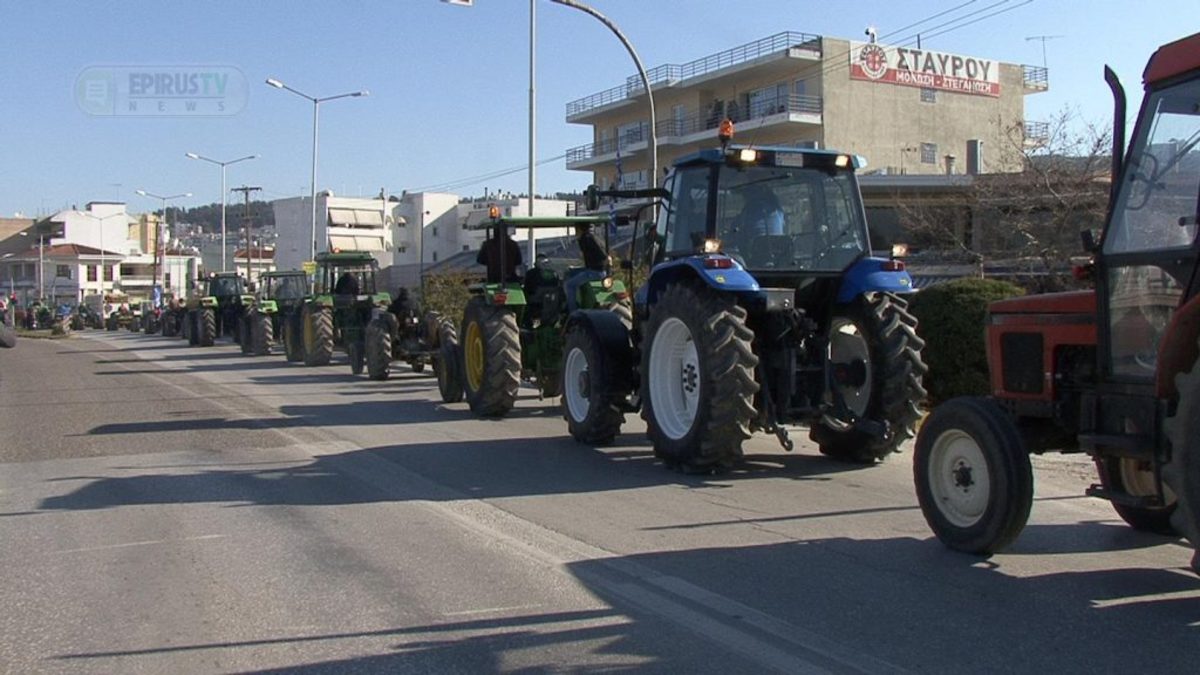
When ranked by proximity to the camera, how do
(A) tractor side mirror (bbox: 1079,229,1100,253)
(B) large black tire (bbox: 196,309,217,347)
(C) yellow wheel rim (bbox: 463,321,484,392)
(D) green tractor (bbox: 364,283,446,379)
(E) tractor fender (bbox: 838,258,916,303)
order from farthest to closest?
(B) large black tire (bbox: 196,309,217,347) < (D) green tractor (bbox: 364,283,446,379) < (C) yellow wheel rim (bbox: 463,321,484,392) < (E) tractor fender (bbox: 838,258,916,303) < (A) tractor side mirror (bbox: 1079,229,1100,253)

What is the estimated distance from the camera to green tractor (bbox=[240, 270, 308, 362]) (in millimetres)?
30031

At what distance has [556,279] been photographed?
15.4m

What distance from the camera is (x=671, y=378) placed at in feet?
33.1

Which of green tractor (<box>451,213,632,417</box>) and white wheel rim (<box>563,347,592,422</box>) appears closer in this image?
white wheel rim (<box>563,347,592,422</box>)

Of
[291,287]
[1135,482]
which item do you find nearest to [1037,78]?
[291,287]

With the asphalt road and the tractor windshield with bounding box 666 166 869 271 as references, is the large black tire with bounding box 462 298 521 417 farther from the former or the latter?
the tractor windshield with bounding box 666 166 869 271

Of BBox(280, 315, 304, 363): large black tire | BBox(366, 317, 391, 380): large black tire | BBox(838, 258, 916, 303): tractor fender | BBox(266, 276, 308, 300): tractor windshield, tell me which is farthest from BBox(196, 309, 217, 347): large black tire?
BBox(838, 258, 916, 303): tractor fender

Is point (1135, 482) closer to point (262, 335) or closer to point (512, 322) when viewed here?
point (512, 322)

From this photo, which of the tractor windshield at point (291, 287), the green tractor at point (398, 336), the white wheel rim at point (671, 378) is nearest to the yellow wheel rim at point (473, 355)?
the green tractor at point (398, 336)

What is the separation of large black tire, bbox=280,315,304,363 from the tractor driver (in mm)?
12726

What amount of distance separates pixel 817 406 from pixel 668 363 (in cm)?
141

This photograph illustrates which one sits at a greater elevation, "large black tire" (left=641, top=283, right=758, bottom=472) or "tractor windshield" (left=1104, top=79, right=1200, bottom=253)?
"tractor windshield" (left=1104, top=79, right=1200, bottom=253)

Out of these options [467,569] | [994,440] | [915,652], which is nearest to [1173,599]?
[994,440]

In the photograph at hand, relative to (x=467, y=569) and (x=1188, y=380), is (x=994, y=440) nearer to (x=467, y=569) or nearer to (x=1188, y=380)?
(x=1188, y=380)
